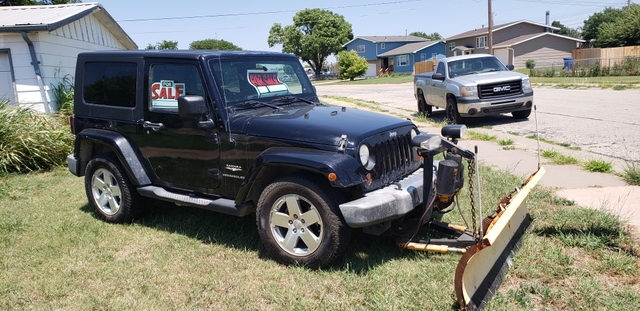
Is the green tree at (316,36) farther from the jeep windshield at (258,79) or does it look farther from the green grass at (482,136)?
the jeep windshield at (258,79)

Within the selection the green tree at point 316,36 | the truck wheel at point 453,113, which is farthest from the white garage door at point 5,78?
the green tree at point 316,36

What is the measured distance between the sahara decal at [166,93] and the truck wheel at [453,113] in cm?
887

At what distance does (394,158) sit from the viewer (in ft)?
15.0

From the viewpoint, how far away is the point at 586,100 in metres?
16.8

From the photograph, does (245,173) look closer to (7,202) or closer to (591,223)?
(591,223)

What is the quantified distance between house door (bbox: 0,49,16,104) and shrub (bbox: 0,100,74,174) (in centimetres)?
178

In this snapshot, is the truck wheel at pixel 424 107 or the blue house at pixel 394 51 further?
the blue house at pixel 394 51

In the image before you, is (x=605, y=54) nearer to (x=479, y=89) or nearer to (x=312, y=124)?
(x=479, y=89)

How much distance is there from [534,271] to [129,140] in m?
4.05

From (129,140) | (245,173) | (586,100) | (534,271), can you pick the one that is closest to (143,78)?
(129,140)

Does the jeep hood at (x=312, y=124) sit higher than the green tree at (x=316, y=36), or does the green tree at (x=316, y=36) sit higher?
the green tree at (x=316, y=36)

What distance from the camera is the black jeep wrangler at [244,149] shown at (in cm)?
411

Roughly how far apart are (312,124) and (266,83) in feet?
3.80

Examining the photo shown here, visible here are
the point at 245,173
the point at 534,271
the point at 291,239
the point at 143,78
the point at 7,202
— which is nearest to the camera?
the point at 534,271
